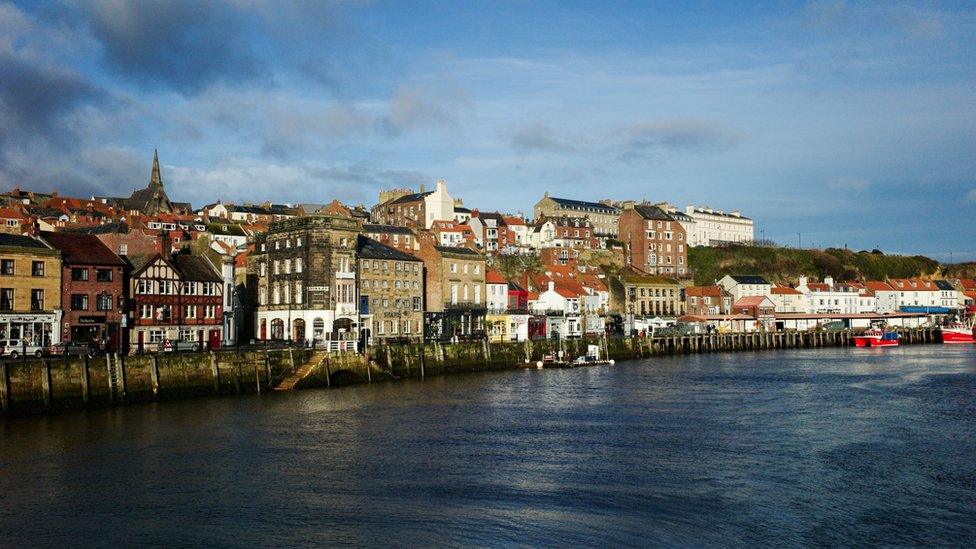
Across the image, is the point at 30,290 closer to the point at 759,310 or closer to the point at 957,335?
the point at 759,310

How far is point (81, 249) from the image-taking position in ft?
198

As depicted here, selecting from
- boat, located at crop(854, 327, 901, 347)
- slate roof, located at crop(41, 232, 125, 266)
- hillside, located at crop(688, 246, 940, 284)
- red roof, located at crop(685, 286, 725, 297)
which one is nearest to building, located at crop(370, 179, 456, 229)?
red roof, located at crop(685, 286, 725, 297)

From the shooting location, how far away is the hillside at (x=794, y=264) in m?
159

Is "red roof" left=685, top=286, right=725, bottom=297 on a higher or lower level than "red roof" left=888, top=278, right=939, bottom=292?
lower

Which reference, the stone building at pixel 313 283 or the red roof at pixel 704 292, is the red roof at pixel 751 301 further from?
the stone building at pixel 313 283

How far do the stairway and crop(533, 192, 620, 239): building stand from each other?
109 metres

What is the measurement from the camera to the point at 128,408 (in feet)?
150

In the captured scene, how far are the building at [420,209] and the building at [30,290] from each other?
78333mm

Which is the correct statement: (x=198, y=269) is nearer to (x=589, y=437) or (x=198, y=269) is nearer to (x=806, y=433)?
(x=589, y=437)

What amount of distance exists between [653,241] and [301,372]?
97717 mm

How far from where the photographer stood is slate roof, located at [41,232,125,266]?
192ft

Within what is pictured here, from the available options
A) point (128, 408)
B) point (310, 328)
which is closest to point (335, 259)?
point (310, 328)

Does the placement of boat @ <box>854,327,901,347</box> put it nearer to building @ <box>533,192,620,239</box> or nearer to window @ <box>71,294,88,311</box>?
building @ <box>533,192,620,239</box>

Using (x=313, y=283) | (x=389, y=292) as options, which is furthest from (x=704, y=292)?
(x=313, y=283)
